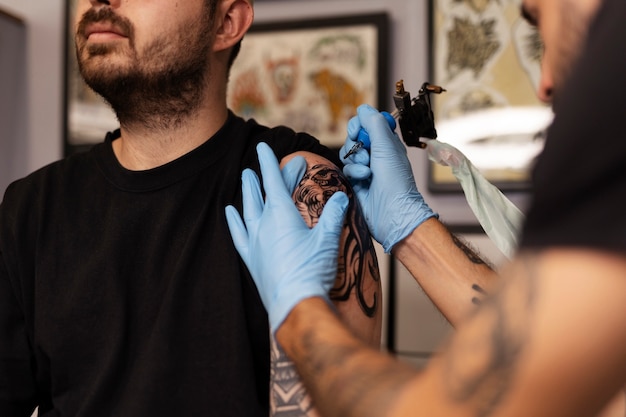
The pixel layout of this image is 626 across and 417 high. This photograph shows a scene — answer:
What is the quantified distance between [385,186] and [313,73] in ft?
3.46

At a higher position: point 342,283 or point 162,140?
point 162,140

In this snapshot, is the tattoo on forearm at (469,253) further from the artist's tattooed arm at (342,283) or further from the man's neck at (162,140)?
the man's neck at (162,140)

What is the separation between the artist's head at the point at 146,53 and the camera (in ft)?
4.17

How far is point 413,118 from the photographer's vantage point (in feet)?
4.04

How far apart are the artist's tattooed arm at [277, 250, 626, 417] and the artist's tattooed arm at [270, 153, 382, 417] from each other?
1.28 feet

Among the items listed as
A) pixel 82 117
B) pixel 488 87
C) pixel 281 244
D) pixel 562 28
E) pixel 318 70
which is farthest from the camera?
pixel 82 117

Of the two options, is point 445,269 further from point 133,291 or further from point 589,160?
point 589,160

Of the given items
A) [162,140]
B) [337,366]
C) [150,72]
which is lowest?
[337,366]

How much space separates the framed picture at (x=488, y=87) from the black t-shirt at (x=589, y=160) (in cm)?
151

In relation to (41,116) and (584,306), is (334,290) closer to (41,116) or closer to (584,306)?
(584,306)

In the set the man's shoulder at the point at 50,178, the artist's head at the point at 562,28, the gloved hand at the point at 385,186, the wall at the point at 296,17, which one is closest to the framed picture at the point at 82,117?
the wall at the point at 296,17

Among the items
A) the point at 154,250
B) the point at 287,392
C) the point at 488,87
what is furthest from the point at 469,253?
the point at 488,87

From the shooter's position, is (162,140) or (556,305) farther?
(162,140)

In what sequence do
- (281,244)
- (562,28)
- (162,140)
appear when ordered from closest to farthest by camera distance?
1. (562,28)
2. (281,244)
3. (162,140)
